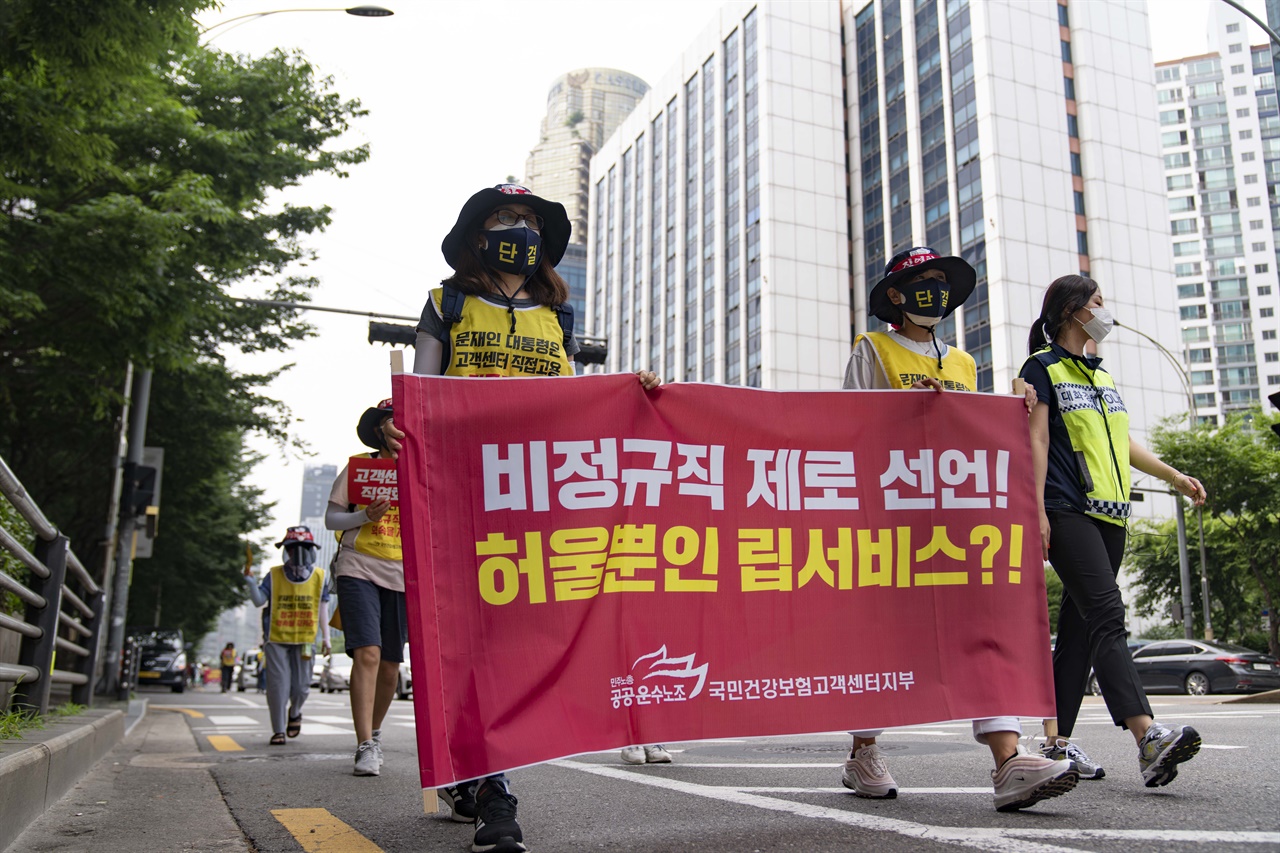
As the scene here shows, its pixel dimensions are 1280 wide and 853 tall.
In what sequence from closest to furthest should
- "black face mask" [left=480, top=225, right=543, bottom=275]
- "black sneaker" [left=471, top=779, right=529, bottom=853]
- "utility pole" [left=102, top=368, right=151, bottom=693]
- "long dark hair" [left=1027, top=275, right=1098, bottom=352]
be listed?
"black sneaker" [left=471, top=779, right=529, bottom=853] < "black face mask" [left=480, top=225, right=543, bottom=275] < "long dark hair" [left=1027, top=275, right=1098, bottom=352] < "utility pole" [left=102, top=368, right=151, bottom=693]

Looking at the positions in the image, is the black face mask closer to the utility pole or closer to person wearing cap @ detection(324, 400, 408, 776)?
person wearing cap @ detection(324, 400, 408, 776)

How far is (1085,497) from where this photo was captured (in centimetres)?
437

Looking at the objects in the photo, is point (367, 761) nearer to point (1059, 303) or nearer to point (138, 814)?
point (138, 814)

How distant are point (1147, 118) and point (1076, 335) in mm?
56752

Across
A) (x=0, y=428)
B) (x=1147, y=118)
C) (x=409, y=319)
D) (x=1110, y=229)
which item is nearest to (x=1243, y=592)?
(x=1110, y=229)

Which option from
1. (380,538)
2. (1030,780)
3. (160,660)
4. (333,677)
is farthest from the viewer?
(160,660)

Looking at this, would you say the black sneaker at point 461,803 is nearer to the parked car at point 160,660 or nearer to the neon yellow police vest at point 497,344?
the neon yellow police vest at point 497,344

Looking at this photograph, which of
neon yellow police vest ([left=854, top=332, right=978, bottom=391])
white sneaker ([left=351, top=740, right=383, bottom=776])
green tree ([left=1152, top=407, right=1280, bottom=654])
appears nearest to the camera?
neon yellow police vest ([left=854, top=332, right=978, bottom=391])

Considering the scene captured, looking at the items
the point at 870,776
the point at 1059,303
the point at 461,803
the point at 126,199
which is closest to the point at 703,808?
the point at 870,776

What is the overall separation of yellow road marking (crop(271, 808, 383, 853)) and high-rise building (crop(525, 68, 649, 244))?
141685mm

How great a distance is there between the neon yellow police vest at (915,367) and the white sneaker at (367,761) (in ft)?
11.3

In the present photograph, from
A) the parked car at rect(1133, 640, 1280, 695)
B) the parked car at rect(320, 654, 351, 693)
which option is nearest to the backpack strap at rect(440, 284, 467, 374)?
the parked car at rect(1133, 640, 1280, 695)

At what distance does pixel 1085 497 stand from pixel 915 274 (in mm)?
1157

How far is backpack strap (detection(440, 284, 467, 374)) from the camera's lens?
12.8 ft
